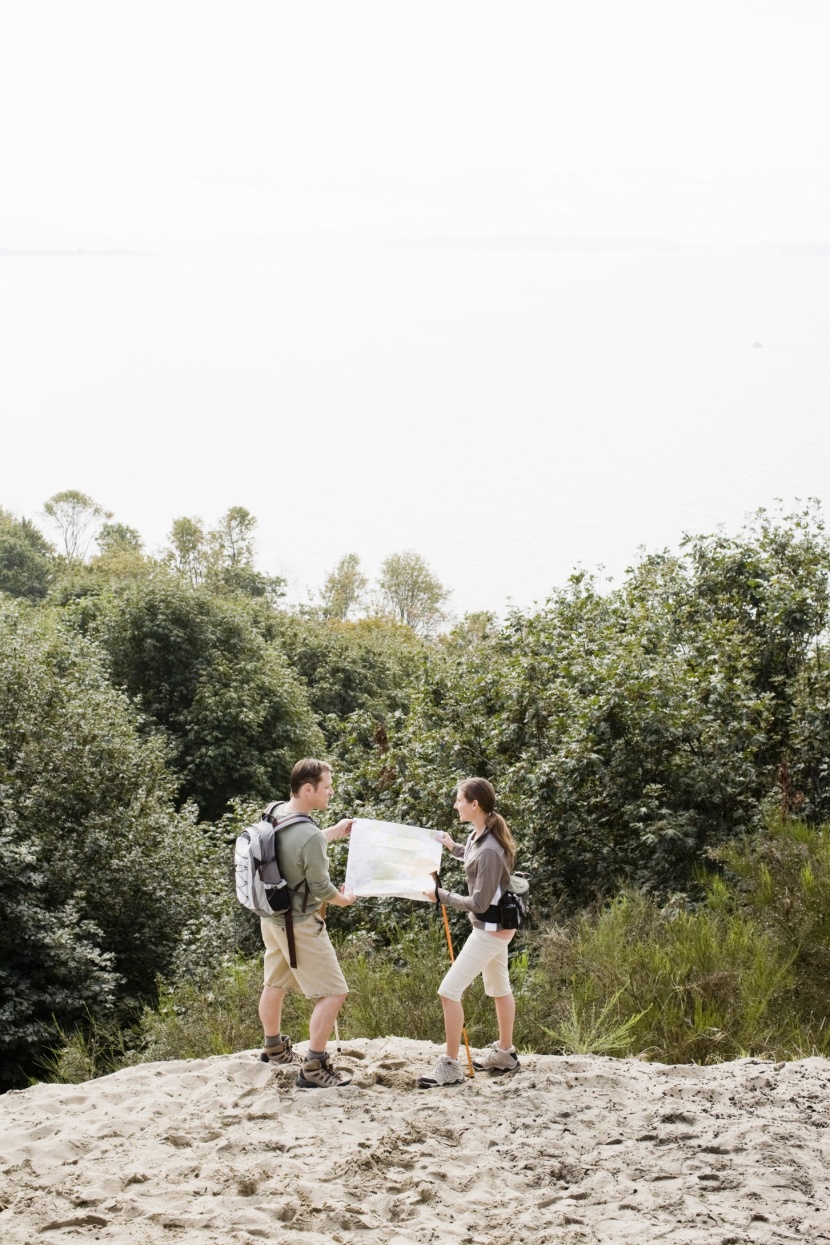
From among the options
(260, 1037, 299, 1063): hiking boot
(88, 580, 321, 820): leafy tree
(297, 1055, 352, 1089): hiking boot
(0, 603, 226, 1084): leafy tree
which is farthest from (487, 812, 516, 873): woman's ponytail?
(88, 580, 321, 820): leafy tree

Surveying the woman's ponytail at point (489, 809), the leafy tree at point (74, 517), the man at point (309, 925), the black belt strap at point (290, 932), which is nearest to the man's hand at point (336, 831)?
the man at point (309, 925)

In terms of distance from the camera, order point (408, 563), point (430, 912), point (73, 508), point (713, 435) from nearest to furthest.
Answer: point (430, 912)
point (408, 563)
point (73, 508)
point (713, 435)

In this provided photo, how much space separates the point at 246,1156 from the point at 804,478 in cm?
15832

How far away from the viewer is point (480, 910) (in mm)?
6234

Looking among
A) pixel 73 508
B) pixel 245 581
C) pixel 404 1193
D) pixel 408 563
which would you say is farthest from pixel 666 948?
pixel 73 508

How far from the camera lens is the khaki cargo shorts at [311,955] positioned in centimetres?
638

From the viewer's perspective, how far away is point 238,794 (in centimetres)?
2944

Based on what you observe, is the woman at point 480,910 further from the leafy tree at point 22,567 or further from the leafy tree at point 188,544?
the leafy tree at point 188,544

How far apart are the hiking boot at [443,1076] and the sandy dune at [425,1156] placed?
82mm

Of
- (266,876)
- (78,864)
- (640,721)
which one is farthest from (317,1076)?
(78,864)

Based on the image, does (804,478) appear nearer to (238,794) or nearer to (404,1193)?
(238,794)

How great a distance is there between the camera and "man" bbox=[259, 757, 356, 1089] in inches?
246

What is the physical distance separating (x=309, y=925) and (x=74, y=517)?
106916mm

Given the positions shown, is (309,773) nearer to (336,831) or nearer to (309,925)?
(336,831)
